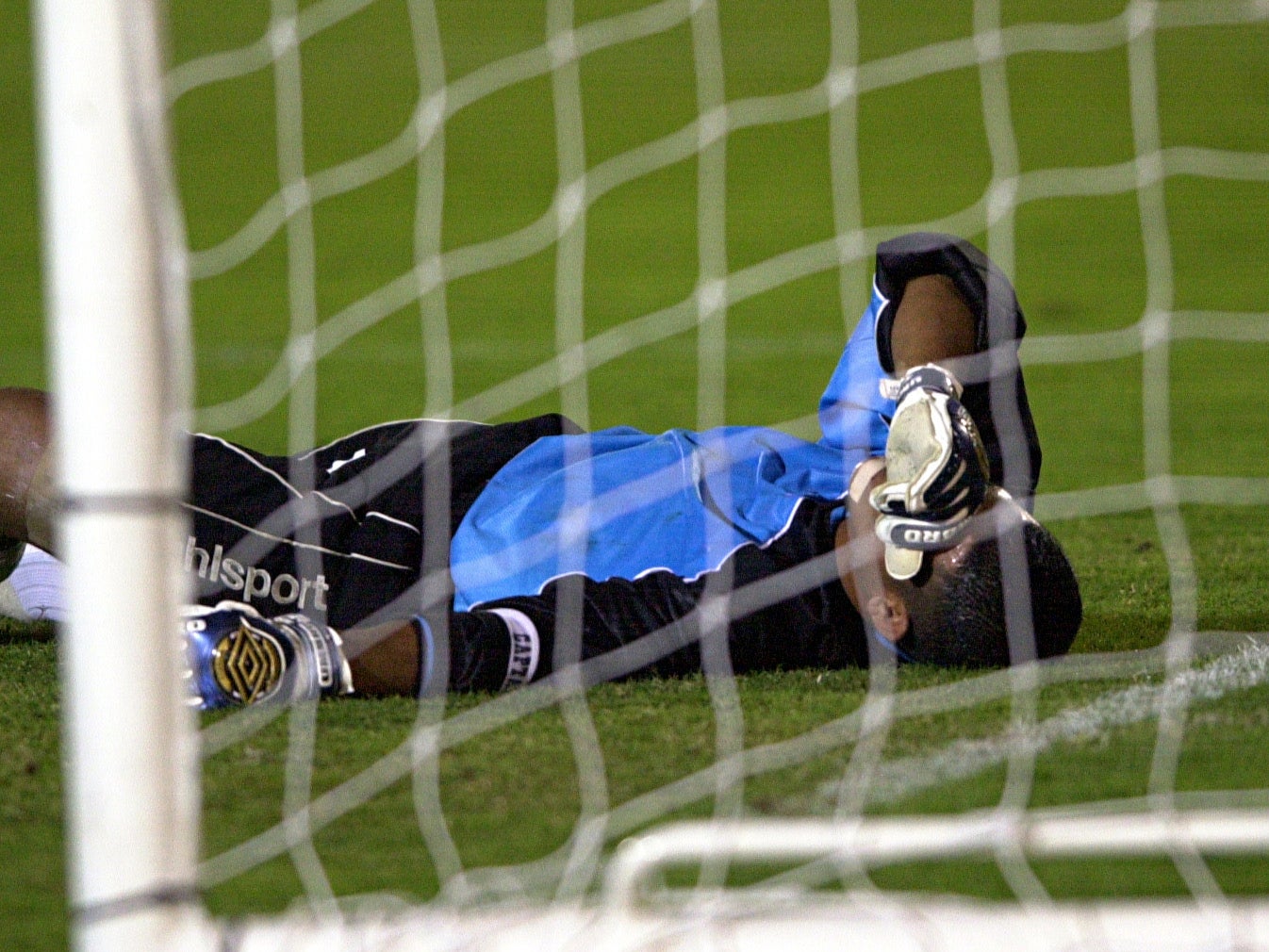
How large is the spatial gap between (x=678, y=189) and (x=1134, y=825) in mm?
8027

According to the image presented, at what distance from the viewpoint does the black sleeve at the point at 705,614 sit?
2107 mm

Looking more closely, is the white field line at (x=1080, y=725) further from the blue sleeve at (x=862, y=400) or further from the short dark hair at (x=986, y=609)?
the blue sleeve at (x=862, y=400)

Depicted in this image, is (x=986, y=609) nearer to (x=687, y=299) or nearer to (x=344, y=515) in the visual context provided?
(x=344, y=515)

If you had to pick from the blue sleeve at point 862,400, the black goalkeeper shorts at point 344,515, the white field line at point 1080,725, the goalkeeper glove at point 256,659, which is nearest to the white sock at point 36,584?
Answer: the black goalkeeper shorts at point 344,515

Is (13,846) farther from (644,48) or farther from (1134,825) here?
(644,48)

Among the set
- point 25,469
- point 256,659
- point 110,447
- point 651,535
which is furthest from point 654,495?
point 110,447

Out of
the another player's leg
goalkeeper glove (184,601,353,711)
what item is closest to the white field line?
goalkeeper glove (184,601,353,711)

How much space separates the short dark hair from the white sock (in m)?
1.20

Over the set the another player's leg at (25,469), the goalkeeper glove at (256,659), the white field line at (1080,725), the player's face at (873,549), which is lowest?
the white field line at (1080,725)

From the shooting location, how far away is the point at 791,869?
1531 mm

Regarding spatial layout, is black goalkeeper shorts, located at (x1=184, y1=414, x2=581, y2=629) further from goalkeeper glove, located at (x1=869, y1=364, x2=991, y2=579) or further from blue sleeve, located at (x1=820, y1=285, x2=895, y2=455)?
goalkeeper glove, located at (x1=869, y1=364, x2=991, y2=579)

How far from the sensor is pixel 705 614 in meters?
2.14

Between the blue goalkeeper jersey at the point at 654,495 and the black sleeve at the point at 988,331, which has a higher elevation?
the black sleeve at the point at 988,331

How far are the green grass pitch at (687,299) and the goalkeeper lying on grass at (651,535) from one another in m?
0.07
